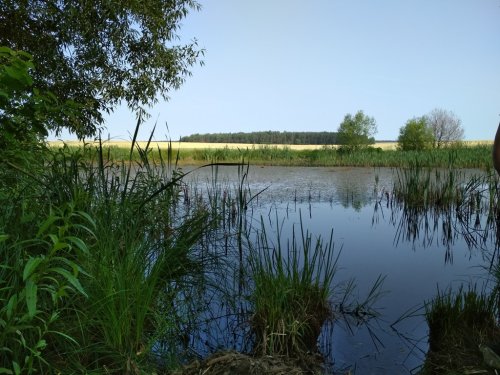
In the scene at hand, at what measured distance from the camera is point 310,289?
3209mm

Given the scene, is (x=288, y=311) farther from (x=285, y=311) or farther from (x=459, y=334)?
(x=459, y=334)

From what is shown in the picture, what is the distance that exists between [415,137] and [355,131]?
4.99 metres

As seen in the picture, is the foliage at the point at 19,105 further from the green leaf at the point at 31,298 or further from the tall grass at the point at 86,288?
the green leaf at the point at 31,298

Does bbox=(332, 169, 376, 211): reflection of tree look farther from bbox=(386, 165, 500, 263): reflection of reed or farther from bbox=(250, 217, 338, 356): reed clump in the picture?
bbox=(250, 217, 338, 356): reed clump

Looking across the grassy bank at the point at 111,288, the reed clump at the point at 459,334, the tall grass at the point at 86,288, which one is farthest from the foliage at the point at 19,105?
the reed clump at the point at 459,334

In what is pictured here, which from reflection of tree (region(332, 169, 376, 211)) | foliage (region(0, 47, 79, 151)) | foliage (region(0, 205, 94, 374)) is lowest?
reflection of tree (region(332, 169, 376, 211))

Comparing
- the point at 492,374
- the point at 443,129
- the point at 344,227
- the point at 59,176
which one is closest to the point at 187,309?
the point at 59,176

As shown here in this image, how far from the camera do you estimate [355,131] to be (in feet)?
104

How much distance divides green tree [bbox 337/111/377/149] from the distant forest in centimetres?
3085

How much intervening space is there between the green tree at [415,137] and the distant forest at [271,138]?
3000cm

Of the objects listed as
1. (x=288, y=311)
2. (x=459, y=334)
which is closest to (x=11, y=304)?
(x=288, y=311)

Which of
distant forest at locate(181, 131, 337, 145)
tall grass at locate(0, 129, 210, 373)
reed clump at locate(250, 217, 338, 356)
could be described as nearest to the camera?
tall grass at locate(0, 129, 210, 373)

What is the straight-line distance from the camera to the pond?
2846 mm

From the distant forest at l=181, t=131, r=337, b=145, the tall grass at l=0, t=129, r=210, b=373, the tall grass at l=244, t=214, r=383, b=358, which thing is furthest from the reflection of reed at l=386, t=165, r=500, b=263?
the distant forest at l=181, t=131, r=337, b=145
